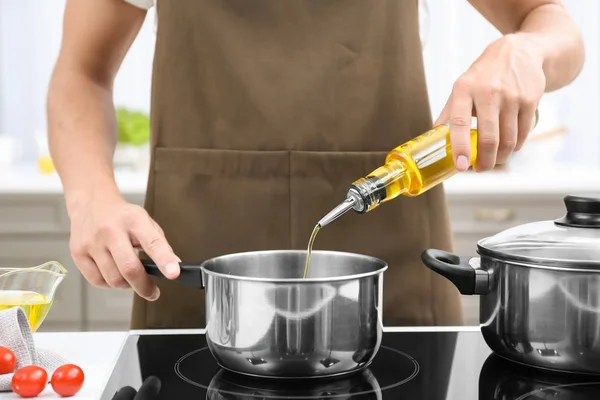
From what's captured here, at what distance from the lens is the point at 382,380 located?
88 centimetres

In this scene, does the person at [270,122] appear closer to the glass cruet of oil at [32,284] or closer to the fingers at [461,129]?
the glass cruet of oil at [32,284]

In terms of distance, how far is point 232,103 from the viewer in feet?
4.30

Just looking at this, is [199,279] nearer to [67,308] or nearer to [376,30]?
[376,30]

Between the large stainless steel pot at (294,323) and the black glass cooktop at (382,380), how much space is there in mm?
21

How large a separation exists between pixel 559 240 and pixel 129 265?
0.50 meters

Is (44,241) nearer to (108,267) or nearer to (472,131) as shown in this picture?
(108,267)

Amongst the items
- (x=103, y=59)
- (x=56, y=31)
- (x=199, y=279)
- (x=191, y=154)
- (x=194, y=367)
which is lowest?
(x=194, y=367)

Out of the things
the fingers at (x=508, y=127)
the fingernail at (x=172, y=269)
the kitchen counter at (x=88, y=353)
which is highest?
the fingers at (x=508, y=127)

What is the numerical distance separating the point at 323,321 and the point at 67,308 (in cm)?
209

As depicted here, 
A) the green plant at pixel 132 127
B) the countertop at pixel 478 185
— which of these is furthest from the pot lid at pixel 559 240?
the green plant at pixel 132 127

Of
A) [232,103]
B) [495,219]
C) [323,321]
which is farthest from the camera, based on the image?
[495,219]

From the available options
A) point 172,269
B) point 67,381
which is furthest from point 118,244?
point 67,381

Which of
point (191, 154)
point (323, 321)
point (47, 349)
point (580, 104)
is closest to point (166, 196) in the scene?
point (191, 154)

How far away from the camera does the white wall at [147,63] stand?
3219mm
